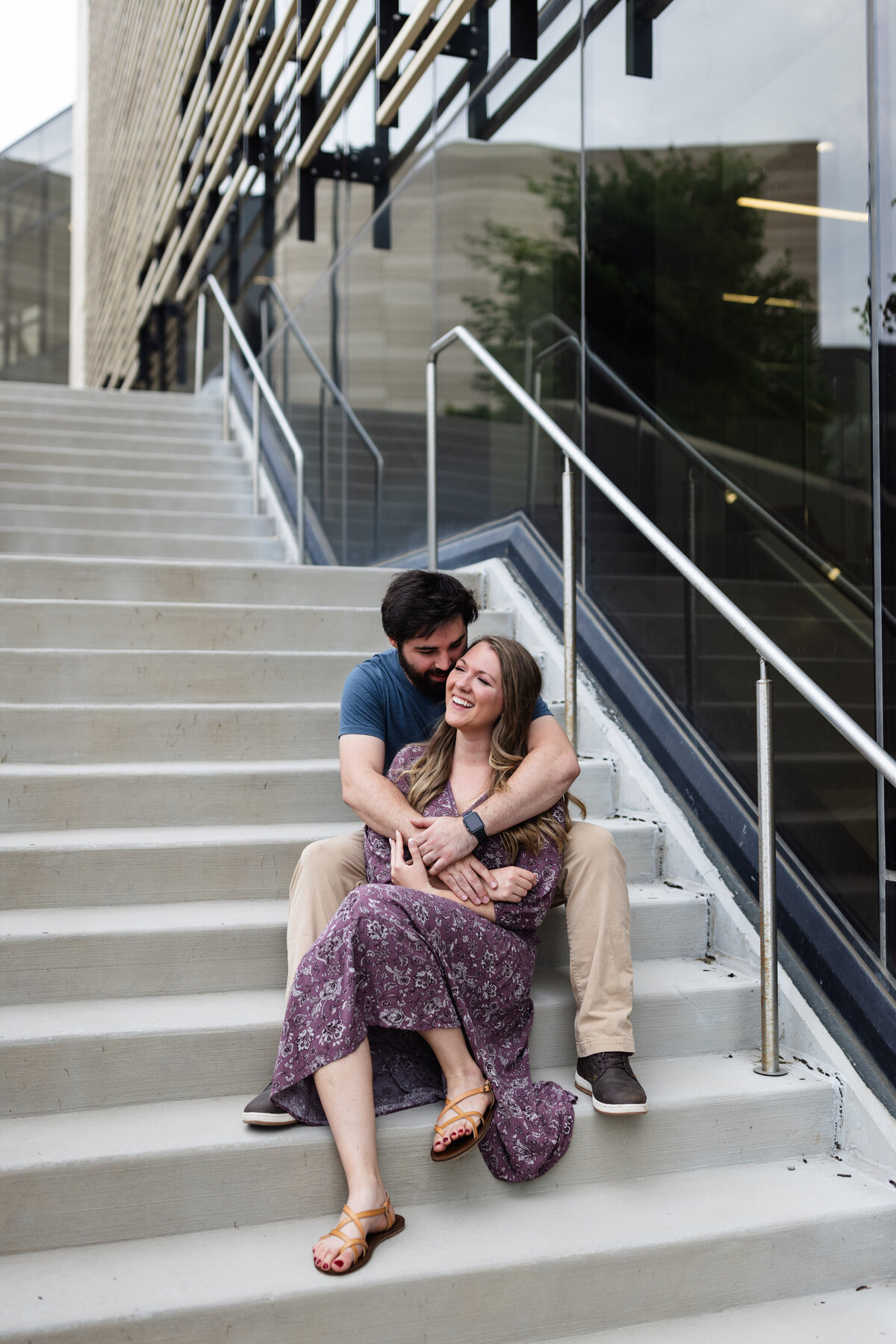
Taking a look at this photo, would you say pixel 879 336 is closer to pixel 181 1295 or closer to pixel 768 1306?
pixel 768 1306

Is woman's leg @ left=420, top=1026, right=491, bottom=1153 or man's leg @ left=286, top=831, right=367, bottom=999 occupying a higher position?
man's leg @ left=286, top=831, right=367, bottom=999

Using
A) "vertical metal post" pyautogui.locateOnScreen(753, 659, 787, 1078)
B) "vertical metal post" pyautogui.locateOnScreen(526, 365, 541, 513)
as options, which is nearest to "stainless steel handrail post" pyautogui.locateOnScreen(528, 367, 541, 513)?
"vertical metal post" pyautogui.locateOnScreen(526, 365, 541, 513)

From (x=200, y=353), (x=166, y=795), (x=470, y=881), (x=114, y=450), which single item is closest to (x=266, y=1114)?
(x=470, y=881)

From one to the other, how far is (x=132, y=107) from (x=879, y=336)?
36.1 ft

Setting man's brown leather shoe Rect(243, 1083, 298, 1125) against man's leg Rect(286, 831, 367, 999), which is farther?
man's leg Rect(286, 831, 367, 999)

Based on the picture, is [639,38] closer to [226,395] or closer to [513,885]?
[513,885]

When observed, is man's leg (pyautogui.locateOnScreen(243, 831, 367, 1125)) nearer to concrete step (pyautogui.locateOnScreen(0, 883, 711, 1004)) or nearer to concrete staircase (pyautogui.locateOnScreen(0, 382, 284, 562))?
concrete step (pyautogui.locateOnScreen(0, 883, 711, 1004))

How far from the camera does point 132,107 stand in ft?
36.5

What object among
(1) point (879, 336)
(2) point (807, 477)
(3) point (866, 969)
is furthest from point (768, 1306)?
(1) point (879, 336)

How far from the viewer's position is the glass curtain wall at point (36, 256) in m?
15.9

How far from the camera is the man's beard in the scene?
2318 millimetres

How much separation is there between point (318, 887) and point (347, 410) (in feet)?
12.1

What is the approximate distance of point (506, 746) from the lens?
2104 mm

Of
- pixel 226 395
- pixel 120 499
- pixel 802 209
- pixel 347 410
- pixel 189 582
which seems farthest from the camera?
pixel 226 395
